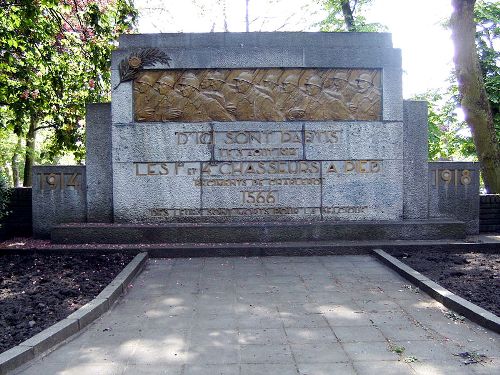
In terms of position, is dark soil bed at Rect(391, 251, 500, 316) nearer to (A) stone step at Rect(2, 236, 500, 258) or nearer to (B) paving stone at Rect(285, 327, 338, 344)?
(A) stone step at Rect(2, 236, 500, 258)

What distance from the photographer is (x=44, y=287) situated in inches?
238

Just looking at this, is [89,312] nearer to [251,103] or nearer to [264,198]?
[264,198]

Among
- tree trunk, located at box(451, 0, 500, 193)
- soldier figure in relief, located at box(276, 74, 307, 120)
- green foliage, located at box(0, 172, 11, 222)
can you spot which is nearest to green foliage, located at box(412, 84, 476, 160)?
tree trunk, located at box(451, 0, 500, 193)

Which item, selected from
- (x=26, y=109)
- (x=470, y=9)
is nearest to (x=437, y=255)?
(x=470, y=9)

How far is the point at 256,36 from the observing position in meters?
9.24

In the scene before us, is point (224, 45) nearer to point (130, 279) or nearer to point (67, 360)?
point (130, 279)

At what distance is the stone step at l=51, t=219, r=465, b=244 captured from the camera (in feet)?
28.4

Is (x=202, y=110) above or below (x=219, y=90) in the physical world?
below

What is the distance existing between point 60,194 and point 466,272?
731 cm

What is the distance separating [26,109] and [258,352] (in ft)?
29.8

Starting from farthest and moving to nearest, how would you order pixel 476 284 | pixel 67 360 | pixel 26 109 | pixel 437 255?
pixel 26 109 → pixel 437 255 → pixel 476 284 → pixel 67 360

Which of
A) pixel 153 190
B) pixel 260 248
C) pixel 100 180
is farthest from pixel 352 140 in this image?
pixel 100 180

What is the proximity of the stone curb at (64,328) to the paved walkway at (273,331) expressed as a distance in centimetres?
10

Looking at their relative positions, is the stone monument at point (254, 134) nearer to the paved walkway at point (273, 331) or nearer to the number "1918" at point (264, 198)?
the number "1918" at point (264, 198)
